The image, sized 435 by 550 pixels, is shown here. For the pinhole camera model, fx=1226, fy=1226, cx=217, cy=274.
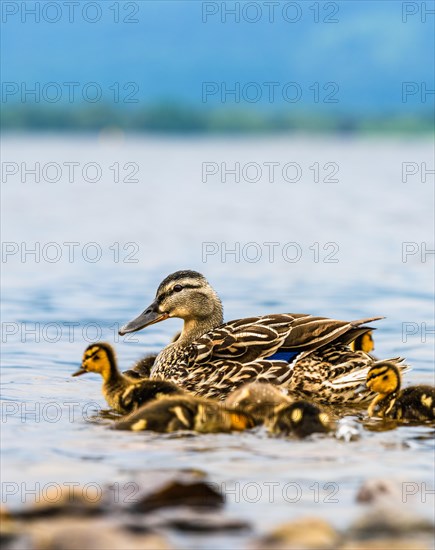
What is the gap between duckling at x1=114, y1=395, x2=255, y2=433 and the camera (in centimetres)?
639

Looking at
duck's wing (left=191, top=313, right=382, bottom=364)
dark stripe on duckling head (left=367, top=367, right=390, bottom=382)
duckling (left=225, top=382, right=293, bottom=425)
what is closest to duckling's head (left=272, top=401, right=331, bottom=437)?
duckling (left=225, top=382, right=293, bottom=425)

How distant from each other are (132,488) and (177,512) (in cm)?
47

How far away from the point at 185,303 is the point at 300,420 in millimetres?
1853

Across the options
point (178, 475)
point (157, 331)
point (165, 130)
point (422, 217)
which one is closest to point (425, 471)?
point (178, 475)

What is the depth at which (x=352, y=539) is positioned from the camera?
15.2ft

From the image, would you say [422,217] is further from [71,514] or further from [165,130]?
[165,130]

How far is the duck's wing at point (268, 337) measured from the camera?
7.31m

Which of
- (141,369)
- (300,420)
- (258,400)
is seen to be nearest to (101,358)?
(258,400)

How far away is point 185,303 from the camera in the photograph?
7988 millimetres

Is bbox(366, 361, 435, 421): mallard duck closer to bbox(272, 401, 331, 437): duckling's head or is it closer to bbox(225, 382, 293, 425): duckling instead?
bbox(225, 382, 293, 425): duckling

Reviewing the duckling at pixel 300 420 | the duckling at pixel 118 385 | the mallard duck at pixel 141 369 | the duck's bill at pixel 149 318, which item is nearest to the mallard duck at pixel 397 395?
the duckling at pixel 300 420

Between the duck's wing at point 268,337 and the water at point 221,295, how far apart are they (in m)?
0.78

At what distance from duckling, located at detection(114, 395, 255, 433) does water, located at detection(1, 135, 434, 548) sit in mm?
84

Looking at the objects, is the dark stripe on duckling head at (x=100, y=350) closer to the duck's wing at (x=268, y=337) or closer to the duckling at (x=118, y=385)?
the duckling at (x=118, y=385)
